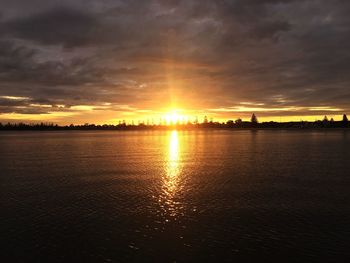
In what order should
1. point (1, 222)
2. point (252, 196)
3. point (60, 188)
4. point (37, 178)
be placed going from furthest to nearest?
1. point (37, 178)
2. point (60, 188)
3. point (252, 196)
4. point (1, 222)

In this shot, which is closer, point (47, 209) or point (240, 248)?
point (240, 248)

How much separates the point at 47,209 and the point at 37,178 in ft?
56.6

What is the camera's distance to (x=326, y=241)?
2030 centimetres

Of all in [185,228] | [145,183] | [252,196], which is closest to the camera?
[185,228]

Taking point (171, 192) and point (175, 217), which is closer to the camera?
point (175, 217)

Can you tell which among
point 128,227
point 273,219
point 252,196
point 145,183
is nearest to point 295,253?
point 273,219

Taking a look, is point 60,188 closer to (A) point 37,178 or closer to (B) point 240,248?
(A) point 37,178

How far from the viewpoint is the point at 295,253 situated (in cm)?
1870

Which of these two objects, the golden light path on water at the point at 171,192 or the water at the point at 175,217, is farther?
the golden light path on water at the point at 171,192

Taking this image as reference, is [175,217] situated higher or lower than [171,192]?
lower

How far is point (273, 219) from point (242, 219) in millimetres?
2228

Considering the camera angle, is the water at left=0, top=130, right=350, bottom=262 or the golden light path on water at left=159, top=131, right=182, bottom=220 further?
the golden light path on water at left=159, top=131, right=182, bottom=220

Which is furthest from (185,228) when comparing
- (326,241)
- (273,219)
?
(326,241)

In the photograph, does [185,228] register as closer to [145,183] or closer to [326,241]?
[326,241]
